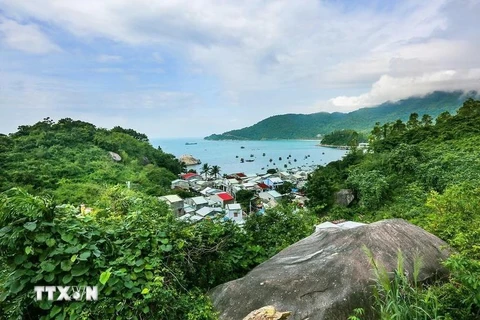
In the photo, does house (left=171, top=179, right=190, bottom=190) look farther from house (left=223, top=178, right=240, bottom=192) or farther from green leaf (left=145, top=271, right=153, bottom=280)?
green leaf (left=145, top=271, right=153, bottom=280)

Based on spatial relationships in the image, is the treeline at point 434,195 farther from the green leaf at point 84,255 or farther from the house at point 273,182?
the house at point 273,182

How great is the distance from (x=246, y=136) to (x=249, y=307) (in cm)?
18302

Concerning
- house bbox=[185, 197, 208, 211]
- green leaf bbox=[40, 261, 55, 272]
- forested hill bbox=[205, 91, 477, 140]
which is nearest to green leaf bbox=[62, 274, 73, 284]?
green leaf bbox=[40, 261, 55, 272]

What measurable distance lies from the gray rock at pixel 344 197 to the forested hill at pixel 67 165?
15690 millimetres

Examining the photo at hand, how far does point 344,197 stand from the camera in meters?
18.9

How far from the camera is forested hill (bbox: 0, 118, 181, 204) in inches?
775

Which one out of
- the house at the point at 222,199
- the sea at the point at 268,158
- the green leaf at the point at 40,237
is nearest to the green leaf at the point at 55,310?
the green leaf at the point at 40,237

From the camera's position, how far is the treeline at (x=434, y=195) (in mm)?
2188

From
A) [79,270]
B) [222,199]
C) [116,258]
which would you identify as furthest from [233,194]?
[79,270]

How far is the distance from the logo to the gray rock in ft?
60.6

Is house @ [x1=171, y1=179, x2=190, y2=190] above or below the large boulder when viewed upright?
below

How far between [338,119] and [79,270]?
170 meters

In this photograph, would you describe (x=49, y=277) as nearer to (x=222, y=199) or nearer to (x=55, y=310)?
(x=55, y=310)

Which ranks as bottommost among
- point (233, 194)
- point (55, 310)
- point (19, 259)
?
point (233, 194)
